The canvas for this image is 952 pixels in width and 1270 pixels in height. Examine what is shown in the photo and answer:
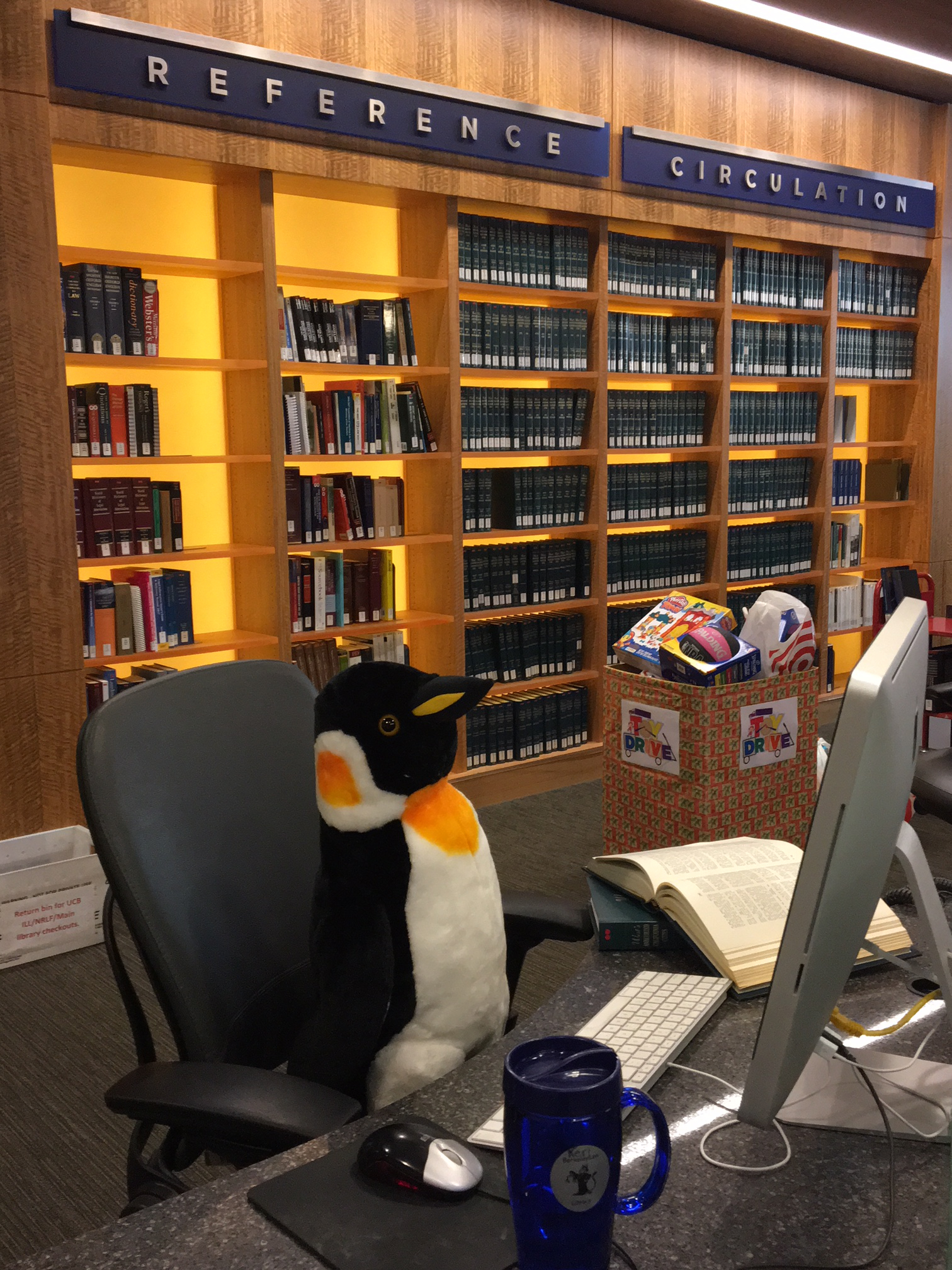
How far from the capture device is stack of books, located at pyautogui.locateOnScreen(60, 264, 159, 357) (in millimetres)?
3340

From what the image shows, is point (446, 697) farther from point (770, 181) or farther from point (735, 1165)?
point (770, 181)

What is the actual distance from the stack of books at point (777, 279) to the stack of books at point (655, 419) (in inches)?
20.5

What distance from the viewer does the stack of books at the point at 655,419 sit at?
469 cm

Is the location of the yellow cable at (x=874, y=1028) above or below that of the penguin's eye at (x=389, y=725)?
below

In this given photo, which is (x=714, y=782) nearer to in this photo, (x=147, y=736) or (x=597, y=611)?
(x=147, y=736)

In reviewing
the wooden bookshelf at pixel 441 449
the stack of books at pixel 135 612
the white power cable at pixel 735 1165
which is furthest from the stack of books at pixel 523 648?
the white power cable at pixel 735 1165

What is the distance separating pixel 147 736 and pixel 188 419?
270 cm

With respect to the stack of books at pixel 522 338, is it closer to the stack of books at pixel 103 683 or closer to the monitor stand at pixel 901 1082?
the stack of books at pixel 103 683

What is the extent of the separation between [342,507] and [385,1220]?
3.25 metres

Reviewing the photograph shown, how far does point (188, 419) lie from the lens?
391 centimetres

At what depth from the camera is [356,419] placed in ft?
13.1

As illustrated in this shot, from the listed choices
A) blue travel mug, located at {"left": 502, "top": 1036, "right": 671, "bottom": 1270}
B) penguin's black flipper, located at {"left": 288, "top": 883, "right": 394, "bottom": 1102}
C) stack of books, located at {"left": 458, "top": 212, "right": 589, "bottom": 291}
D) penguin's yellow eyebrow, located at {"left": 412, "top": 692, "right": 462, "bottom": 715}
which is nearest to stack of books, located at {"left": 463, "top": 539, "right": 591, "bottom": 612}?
stack of books, located at {"left": 458, "top": 212, "right": 589, "bottom": 291}

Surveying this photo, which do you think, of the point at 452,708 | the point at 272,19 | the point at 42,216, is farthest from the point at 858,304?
the point at 452,708

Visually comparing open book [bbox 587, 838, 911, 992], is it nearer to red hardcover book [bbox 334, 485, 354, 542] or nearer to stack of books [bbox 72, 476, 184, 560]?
stack of books [bbox 72, 476, 184, 560]
